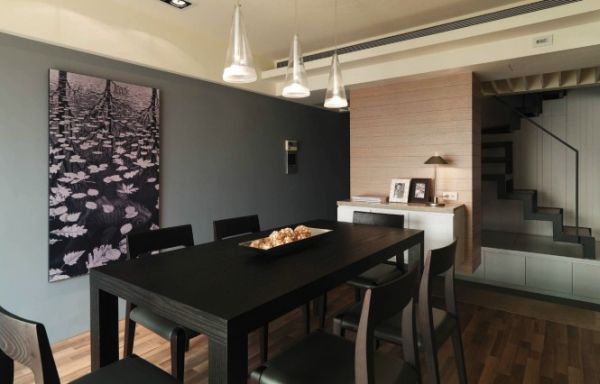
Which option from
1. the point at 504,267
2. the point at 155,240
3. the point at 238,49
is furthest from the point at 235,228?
the point at 504,267

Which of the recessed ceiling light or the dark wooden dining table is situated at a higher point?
the recessed ceiling light

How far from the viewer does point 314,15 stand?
3199 millimetres

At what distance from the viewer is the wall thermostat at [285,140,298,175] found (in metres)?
4.90

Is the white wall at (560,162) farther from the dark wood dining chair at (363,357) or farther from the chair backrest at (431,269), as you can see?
the dark wood dining chair at (363,357)

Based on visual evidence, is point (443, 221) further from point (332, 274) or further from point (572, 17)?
point (332, 274)

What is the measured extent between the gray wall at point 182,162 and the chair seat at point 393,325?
7.51ft

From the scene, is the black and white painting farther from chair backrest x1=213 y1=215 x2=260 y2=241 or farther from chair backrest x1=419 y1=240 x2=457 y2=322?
chair backrest x1=419 y1=240 x2=457 y2=322

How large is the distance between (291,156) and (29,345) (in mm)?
4164

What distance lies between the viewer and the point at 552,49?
2949 millimetres

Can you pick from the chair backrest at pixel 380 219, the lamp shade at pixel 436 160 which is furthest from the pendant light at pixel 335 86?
the lamp shade at pixel 436 160

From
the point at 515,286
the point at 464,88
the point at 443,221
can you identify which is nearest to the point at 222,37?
the point at 464,88

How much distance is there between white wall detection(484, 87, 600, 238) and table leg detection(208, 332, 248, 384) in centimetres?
572

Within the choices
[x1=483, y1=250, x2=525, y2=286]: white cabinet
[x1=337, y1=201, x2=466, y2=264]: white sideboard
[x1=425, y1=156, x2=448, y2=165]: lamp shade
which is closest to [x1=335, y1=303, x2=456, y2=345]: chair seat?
[x1=337, y1=201, x2=466, y2=264]: white sideboard

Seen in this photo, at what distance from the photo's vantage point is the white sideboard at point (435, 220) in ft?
11.1
